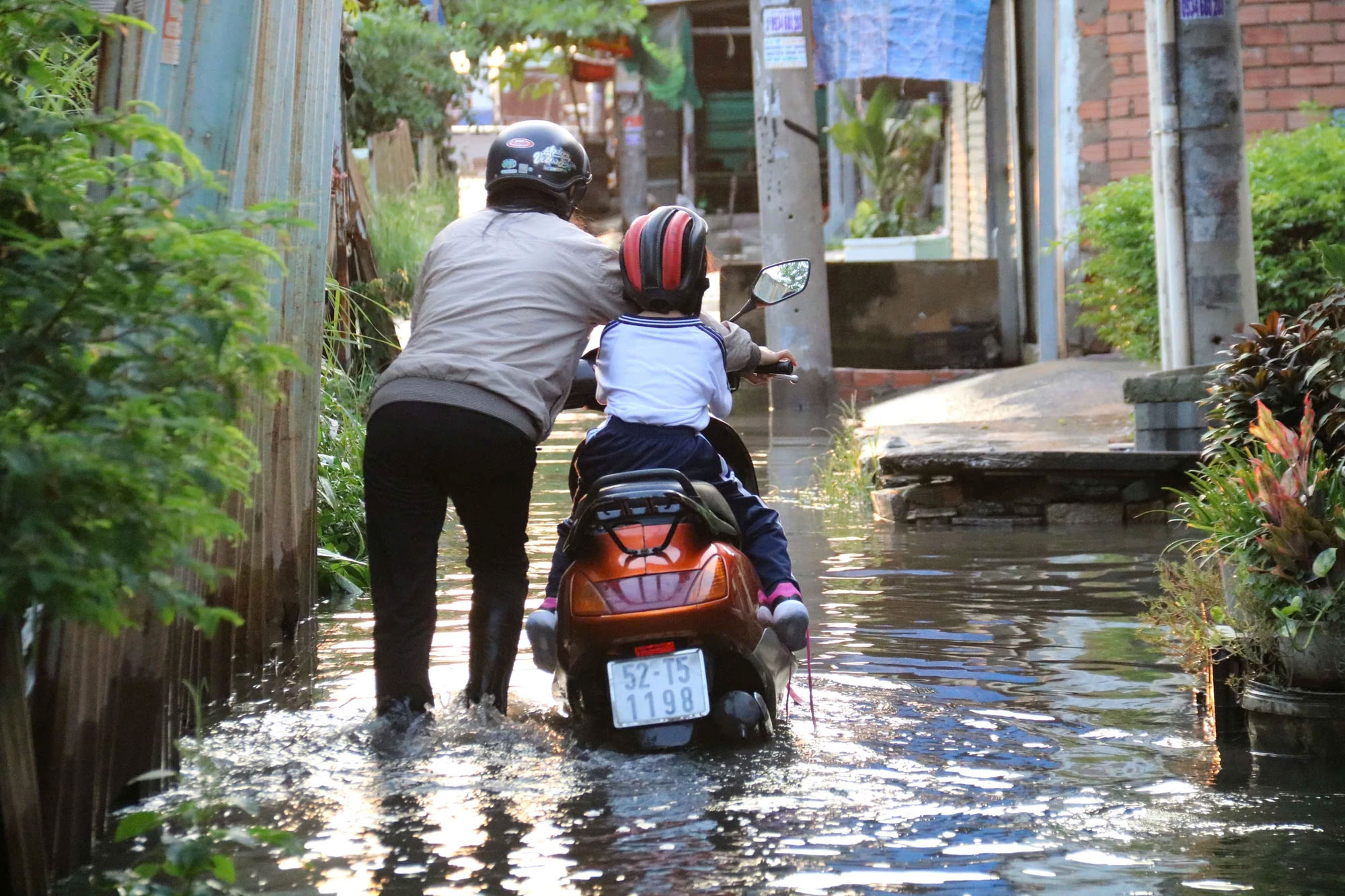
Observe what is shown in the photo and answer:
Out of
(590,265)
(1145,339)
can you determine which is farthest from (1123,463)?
(590,265)

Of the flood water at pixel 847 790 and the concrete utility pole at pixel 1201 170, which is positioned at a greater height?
the concrete utility pole at pixel 1201 170

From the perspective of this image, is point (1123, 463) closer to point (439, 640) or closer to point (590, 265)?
point (439, 640)

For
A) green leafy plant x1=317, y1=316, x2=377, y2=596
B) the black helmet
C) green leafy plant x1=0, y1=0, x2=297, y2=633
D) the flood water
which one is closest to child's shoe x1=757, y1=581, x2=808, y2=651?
the flood water

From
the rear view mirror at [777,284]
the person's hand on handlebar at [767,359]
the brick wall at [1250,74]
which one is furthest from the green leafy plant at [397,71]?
the rear view mirror at [777,284]

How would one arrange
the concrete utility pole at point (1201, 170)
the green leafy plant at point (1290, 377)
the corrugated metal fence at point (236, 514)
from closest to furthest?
the corrugated metal fence at point (236, 514), the green leafy plant at point (1290, 377), the concrete utility pole at point (1201, 170)

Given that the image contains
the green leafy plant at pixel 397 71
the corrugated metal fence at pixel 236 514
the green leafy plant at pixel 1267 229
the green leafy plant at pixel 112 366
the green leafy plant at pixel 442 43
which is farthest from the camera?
the green leafy plant at pixel 442 43

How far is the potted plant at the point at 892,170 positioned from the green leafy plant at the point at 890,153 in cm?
1

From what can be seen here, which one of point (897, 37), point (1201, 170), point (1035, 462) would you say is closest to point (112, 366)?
point (1201, 170)

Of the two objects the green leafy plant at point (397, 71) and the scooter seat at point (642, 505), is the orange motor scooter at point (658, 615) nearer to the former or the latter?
the scooter seat at point (642, 505)

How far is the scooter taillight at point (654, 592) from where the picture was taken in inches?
170

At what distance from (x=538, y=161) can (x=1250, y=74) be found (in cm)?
993

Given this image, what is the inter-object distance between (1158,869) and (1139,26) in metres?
10.6

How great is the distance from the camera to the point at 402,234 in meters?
14.1

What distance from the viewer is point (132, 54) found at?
169 inches
